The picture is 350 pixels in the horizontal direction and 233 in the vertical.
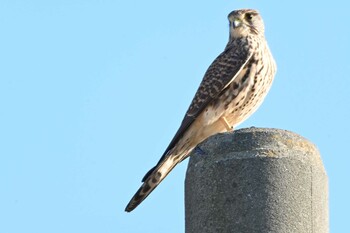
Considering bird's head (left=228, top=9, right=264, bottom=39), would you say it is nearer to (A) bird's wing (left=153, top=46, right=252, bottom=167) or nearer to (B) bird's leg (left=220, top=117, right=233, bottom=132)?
(A) bird's wing (left=153, top=46, right=252, bottom=167)

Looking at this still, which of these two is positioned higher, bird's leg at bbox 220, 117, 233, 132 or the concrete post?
bird's leg at bbox 220, 117, 233, 132

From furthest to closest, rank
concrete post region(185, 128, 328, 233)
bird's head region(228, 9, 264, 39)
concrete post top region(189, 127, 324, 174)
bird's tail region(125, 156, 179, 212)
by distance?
1. bird's head region(228, 9, 264, 39)
2. bird's tail region(125, 156, 179, 212)
3. concrete post top region(189, 127, 324, 174)
4. concrete post region(185, 128, 328, 233)

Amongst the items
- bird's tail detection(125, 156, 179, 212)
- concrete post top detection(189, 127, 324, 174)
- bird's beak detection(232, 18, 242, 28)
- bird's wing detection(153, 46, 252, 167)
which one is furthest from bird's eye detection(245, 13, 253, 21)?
concrete post top detection(189, 127, 324, 174)

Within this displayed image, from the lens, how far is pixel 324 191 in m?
3.73

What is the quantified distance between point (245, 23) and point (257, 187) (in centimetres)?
490

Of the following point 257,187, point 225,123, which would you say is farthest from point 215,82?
point 257,187

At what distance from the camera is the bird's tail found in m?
5.93

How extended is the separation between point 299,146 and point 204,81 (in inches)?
153

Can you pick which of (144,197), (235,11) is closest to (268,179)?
(144,197)

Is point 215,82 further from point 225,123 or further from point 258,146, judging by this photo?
point 258,146

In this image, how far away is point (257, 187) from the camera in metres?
3.58

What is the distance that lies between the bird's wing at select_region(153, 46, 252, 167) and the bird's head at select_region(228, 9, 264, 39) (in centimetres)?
48

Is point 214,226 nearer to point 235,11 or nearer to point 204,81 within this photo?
point 204,81

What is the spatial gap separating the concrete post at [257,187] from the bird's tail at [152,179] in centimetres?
210
